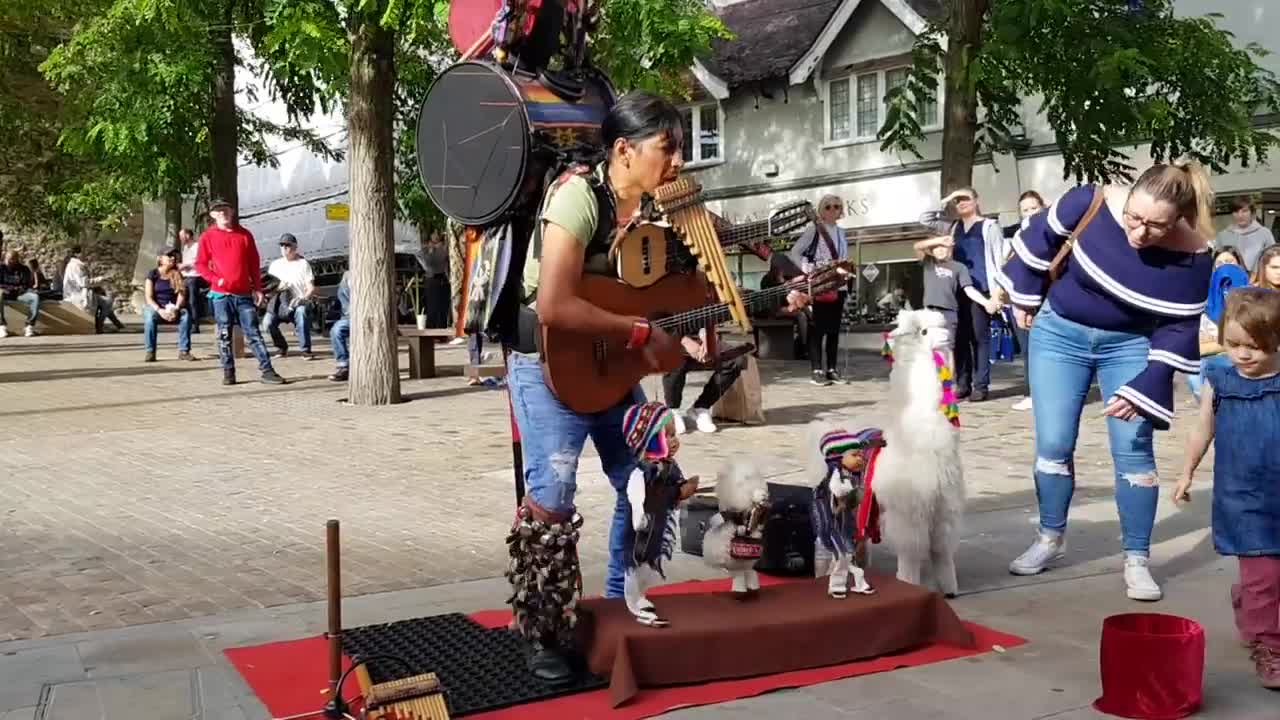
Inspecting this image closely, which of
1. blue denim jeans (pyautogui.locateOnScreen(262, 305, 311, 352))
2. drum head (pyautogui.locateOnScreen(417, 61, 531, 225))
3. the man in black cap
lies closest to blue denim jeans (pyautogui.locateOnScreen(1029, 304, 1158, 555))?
drum head (pyautogui.locateOnScreen(417, 61, 531, 225))

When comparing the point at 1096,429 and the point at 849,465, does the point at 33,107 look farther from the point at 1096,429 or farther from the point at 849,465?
the point at 849,465

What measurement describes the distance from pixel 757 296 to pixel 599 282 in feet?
1.83

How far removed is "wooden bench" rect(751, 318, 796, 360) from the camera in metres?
17.7

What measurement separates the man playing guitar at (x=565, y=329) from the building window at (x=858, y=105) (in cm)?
2332

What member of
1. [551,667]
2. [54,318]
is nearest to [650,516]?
[551,667]

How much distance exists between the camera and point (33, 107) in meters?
23.3

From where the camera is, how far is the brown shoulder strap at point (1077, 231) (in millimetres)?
5406

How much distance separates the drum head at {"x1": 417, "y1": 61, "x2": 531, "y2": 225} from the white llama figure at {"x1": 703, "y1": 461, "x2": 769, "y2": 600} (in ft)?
4.30

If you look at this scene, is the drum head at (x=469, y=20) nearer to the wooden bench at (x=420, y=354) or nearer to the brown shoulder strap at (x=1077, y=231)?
the brown shoulder strap at (x=1077, y=231)

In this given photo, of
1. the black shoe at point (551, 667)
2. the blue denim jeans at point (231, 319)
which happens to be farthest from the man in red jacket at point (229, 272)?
the black shoe at point (551, 667)

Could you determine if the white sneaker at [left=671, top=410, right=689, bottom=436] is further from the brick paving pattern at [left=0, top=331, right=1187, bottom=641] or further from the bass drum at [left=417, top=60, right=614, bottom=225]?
the bass drum at [left=417, top=60, right=614, bottom=225]

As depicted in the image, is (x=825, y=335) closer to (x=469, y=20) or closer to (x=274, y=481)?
(x=274, y=481)

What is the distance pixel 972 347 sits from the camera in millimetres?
12781

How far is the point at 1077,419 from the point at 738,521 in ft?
6.87
